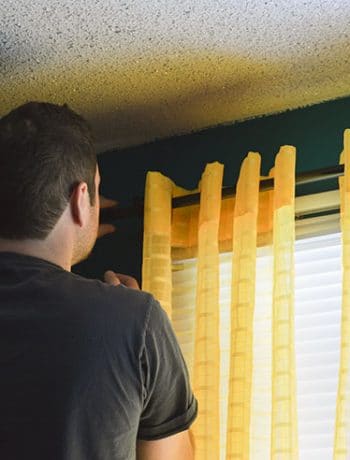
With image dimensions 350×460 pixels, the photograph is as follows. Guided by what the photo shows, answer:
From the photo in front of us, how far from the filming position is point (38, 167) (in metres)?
1.37

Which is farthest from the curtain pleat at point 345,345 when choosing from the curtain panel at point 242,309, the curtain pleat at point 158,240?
the curtain pleat at point 158,240

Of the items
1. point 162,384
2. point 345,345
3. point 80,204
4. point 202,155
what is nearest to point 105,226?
point 202,155

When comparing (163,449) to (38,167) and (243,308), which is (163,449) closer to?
(38,167)

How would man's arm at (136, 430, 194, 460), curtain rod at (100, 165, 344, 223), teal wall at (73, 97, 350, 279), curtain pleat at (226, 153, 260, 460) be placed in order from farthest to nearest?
teal wall at (73, 97, 350, 279) → curtain rod at (100, 165, 344, 223) → curtain pleat at (226, 153, 260, 460) → man's arm at (136, 430, 194, 460)

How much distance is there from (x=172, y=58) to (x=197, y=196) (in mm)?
339

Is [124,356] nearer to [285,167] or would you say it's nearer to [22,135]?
[22,135]

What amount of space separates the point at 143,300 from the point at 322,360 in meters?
0.79

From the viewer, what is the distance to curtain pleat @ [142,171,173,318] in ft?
7.06

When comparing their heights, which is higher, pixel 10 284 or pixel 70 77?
pixel 70 77

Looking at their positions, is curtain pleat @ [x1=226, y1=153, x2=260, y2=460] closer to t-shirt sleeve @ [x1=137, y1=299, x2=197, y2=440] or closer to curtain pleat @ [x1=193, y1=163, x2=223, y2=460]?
curtain pleat @ [x1=193, y1=163, x2=223, y2=460]

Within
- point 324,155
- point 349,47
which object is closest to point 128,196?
point 324,155

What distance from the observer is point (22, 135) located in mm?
1391

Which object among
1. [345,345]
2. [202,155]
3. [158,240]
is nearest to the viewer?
[345,345]

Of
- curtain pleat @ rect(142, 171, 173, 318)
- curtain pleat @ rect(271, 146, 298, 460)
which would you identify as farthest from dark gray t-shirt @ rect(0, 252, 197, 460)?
curtain pleat @ rect(142, 171, 173, 318)
